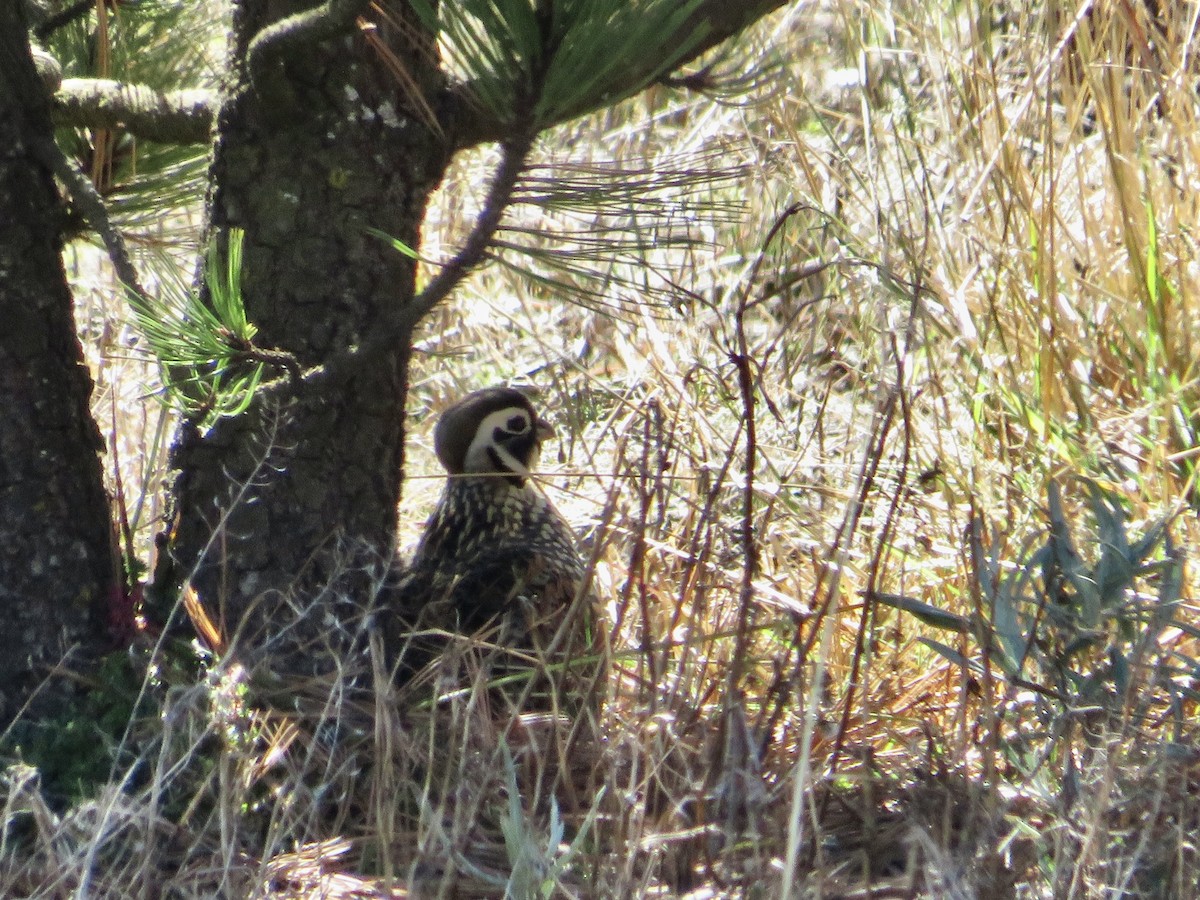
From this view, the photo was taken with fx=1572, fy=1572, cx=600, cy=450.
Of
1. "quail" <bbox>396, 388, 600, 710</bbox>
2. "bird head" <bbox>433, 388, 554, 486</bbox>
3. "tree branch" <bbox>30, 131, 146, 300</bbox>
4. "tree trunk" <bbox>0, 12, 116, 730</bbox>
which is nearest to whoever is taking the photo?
"tree branch" <bbox>30, 131, 146, 300</bbox>

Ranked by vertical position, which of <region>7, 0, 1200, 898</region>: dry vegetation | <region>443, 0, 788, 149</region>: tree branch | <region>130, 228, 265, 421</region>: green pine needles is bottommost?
<region>7, 0, 1200, 898</region>: dry vegetation

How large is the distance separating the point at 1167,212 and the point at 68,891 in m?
3.31

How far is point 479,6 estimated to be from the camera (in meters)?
2.32

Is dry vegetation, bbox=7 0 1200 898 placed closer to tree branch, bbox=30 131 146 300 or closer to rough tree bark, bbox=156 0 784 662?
rough tree bark, bbox=156 0 784 662

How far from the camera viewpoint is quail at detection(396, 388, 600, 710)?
3637mm

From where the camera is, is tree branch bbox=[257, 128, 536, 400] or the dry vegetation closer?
tree branch bbox=[257, 128, 536, 400]

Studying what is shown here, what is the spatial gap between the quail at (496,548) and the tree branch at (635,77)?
91cm

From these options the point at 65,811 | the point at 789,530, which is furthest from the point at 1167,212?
the point at 65,811

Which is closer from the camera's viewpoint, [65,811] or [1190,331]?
[65,811]

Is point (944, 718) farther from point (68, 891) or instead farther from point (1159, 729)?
point (68, 891)

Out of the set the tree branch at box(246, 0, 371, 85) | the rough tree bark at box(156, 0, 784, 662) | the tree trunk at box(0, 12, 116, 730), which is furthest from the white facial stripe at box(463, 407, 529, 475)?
the tree branch at box(246, 0, 371, 85)

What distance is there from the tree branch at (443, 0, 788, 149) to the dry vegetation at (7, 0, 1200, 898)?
0.11 m

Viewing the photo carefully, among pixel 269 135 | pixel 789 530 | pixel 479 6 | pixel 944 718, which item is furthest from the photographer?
pixel 789 530

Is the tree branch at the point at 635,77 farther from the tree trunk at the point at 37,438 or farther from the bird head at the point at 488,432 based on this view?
the bird head at the point at 488,432
